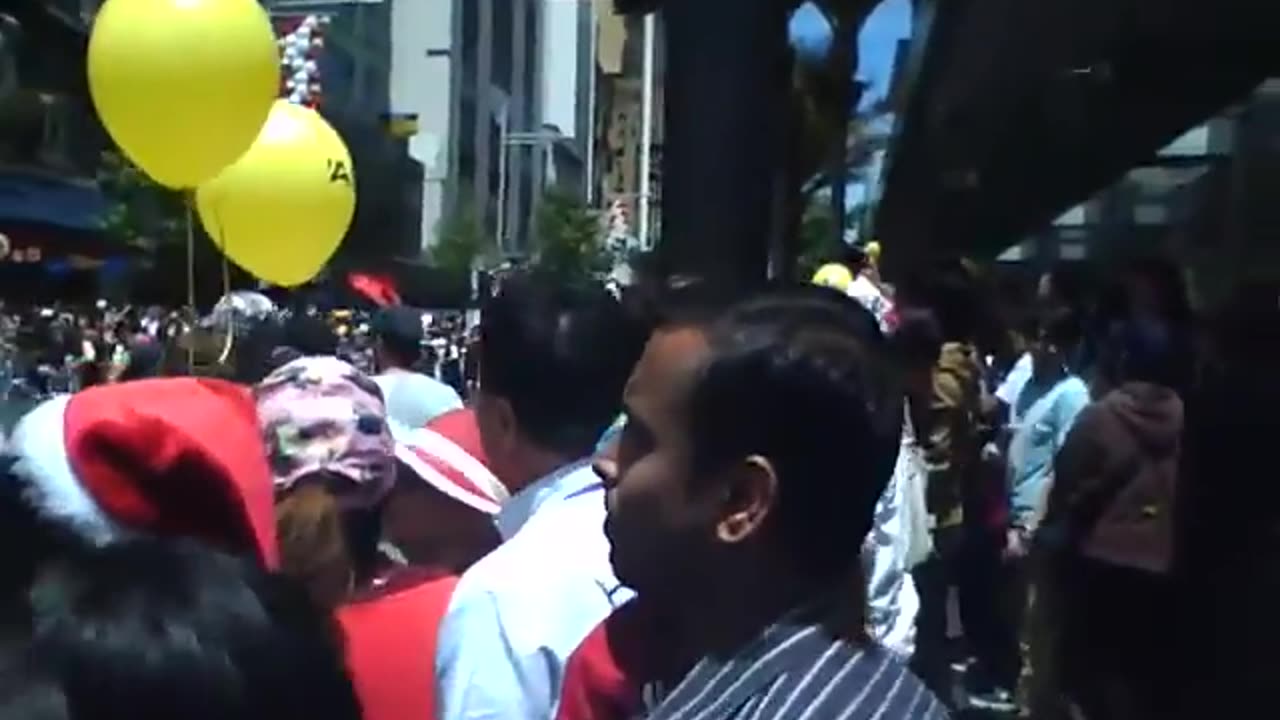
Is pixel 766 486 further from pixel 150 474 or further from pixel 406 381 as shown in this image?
pixel 406 381

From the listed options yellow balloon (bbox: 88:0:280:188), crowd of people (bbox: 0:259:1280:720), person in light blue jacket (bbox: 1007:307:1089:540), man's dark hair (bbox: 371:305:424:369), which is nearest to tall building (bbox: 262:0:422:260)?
person in light blue jacket (bbox: 1007:307:1089:540)

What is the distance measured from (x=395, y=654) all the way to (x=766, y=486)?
1056mm

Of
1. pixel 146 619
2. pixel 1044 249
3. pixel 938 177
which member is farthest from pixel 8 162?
pixel 146 619

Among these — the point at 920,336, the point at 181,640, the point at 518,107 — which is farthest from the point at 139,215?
the point at 518,107

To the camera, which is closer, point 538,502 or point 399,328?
point 538,502

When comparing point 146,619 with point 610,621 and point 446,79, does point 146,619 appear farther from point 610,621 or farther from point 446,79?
point 446,79

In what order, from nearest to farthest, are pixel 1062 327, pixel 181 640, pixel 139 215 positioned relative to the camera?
1. pixel 181 640
2. pixel 1062 327
3. pixel 139 215

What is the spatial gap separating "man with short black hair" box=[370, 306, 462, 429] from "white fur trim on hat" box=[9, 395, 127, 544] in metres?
2.65

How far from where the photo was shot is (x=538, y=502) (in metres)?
3.37

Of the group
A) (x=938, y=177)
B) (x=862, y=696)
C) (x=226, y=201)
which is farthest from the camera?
(x=938, y=177)

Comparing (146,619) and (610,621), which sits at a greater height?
(146,619)

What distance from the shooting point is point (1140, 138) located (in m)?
7.55

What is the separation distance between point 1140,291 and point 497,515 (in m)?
2.97

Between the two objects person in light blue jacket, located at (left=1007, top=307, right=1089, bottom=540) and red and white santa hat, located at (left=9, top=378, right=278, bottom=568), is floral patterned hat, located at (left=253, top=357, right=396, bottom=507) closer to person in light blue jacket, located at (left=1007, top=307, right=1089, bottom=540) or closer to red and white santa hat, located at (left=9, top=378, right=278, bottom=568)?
red and white santa hat, located at (left=9, top=378, right=278, bottom=568)
